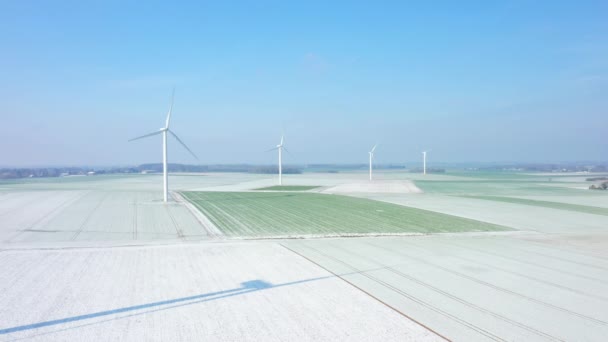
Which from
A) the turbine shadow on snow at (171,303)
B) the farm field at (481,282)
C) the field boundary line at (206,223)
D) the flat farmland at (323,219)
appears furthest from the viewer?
the flat farmland at (323,219)

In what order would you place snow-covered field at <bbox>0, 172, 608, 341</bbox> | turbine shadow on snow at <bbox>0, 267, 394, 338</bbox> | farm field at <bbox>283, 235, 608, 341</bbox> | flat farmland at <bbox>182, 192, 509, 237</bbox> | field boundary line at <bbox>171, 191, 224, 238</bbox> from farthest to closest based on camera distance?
flat farmland at <bbox>182, 192, 509, 237</bbox> < field boundary line at <bbox>171, 191, 224, 238</bbox> < farm field at <bbox>283, 235, 608, 341</bbox> < snow-covered field at <bbox>0, 172, 608, 341</bbox> < turbine shadow on snow at <bbox>0, 267, 394, 338</bbox>

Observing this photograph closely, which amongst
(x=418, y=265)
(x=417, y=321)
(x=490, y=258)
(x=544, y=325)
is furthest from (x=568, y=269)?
(x=417, y=321)

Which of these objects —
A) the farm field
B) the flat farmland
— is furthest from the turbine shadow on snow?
the flat farmland

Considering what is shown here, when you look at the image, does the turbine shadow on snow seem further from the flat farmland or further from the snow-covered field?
the flat farmland

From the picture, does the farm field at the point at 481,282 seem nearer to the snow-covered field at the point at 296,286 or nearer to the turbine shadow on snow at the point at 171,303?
the snow-covered field at the point at 296,286

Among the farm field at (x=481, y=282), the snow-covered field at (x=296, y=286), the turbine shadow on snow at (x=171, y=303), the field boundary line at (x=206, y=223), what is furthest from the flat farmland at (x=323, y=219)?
the turbine shadow on snow at (x=171, y=303)
